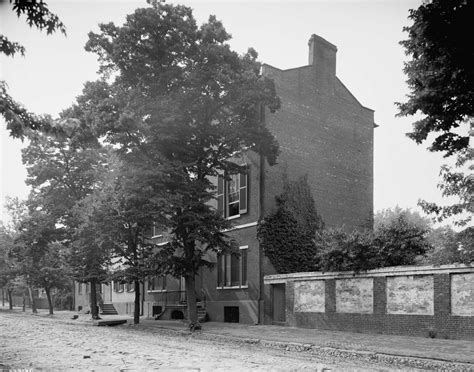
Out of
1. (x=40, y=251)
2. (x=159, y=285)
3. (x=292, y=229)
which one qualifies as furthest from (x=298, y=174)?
(x=40, y=251)

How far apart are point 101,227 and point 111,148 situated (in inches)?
146

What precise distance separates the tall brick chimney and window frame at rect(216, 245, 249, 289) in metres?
11.4

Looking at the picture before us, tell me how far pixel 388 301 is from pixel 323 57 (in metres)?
16.6

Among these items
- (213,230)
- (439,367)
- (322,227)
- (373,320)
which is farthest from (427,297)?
(322,227)

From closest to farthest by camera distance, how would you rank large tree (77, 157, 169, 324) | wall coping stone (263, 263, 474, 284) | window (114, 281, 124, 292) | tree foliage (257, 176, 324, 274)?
1. wall coping stone (263, 263, 474, 284)
2. large tree (77, 157, 169, 324)
3. tree foliage (257, 176, 324, 274)
4. window (114, 281, 124, 292)

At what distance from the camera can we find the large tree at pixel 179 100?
22.3 m

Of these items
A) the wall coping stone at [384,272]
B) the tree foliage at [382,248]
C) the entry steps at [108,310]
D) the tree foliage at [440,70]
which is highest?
the tree foliage at [440,70]

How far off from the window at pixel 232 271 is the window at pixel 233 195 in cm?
230

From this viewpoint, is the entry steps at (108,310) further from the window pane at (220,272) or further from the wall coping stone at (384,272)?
the wall coping stone at (384,272)

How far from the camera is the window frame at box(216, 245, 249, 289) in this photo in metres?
28.3

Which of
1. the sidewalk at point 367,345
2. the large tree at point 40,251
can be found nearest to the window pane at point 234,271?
the sidewalk at point 367,345

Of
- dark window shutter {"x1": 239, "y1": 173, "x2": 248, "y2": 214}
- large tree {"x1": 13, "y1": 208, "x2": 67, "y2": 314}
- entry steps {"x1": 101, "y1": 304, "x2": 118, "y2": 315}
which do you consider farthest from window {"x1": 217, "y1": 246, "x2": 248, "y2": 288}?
entry steps {"x1": 101, "y1": 304, "x2": 118, "y2": 315}

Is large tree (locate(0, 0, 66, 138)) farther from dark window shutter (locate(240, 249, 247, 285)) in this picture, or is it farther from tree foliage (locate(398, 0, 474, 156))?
→ dark window shutter (locate(240, 249, 247, 285))

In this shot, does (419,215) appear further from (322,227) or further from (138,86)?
(138,86)
